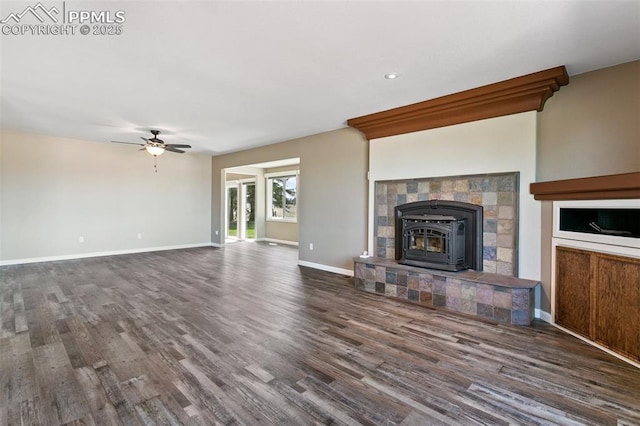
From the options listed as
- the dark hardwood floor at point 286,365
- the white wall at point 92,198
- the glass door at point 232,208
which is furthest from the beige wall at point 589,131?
the glass door at point 232,208

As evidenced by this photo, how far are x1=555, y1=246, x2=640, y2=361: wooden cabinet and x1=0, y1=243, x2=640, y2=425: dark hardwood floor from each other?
0.16 metres

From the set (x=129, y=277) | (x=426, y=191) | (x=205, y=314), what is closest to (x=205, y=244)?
(x=129, y=277)

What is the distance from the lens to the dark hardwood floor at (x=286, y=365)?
1.82 meters

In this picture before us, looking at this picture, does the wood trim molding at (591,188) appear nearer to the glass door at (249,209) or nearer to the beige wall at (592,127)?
the beige wall at (592,127)

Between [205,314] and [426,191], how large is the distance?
3.29 meters

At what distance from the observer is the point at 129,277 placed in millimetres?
5031

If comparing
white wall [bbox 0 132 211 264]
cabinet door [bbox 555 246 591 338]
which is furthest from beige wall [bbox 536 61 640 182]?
white wall [bbox 0 132 211 264]

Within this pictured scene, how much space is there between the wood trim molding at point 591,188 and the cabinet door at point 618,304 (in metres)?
0.53

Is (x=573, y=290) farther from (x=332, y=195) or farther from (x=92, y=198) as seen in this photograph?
(x=92, y=198)

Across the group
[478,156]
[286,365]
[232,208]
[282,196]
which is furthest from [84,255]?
[478,156]

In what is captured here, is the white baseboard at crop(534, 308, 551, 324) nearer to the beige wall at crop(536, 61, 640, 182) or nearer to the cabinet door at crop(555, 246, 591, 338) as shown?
the cabinet door at crop(555, 246, 591, 338)

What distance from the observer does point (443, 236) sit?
386 cm

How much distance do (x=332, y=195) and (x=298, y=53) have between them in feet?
10.1

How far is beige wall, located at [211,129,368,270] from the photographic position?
5.16 meters
